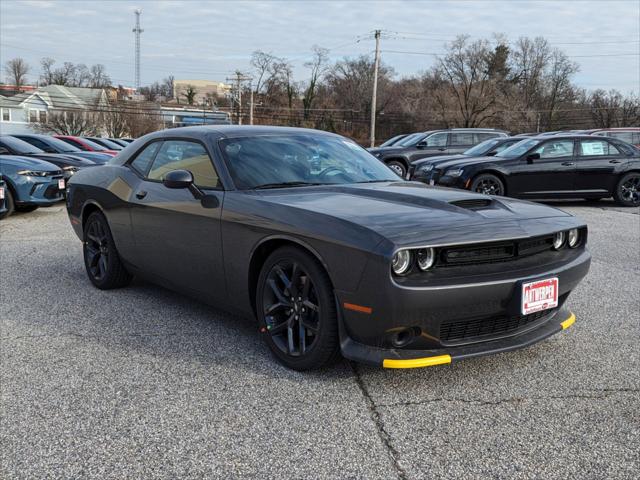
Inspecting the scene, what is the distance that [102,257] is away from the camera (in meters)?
5.53

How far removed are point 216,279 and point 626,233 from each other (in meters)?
7.14

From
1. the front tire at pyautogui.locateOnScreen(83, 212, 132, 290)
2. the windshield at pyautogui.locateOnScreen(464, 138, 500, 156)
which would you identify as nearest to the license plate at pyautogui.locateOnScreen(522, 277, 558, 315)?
the front tire at pyautogui.locateOnScreen(83, 212, 132, 290)

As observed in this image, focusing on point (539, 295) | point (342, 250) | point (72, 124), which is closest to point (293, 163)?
point (342, 250)

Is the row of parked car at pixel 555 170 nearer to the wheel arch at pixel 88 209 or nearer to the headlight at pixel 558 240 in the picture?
the wheel arch at pixel 88 209

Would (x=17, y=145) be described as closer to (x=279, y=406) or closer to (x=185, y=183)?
(x=185, y=183)

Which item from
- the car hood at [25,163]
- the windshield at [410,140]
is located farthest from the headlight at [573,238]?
the windshield at [410,140]

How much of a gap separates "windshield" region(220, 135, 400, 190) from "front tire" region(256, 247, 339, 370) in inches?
28.1

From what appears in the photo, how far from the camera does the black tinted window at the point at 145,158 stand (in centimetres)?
501

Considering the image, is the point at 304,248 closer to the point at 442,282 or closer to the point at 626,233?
the point at 442,282

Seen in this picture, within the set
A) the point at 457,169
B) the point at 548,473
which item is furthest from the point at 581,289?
the point at 457,169

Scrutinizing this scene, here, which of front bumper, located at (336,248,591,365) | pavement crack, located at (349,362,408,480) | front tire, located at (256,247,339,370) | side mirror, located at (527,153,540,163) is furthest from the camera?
side mirror, located at (527,153,540,163)

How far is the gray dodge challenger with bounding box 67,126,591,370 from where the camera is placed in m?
3.07

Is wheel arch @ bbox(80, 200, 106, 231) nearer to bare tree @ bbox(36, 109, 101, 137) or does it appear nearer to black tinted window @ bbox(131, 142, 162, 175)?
black tinted window @ bbox(131, 142, 162, 175)

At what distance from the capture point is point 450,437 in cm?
279
